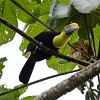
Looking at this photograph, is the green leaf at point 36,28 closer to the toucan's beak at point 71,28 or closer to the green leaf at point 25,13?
the green leaf at point 25,13

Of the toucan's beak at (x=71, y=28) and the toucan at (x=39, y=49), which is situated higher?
the toucan at (x=39, y=49)

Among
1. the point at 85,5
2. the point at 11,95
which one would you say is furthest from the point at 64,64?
the point at 85,5

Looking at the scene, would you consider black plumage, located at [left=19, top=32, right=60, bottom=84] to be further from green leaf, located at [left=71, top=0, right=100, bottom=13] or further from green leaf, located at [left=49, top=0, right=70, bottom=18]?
green leaf, located at [left=71, top=0, right=100, bottom=13]

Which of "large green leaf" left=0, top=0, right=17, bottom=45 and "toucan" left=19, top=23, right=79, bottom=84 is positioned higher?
"large green leaf" left=0, top=0, right=17, bottom=45

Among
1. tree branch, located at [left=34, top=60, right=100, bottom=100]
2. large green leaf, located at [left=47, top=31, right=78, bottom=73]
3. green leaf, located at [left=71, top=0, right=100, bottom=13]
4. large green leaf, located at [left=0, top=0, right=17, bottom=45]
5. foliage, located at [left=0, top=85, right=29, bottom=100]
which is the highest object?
large green leaf, located at [left=0, top=0, right=17, bottom=45]

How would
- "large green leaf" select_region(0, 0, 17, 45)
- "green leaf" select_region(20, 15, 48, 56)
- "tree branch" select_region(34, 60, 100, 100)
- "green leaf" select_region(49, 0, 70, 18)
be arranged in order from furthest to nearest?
"green leaf" select_region(20, 15, 48, 56) < "large green leaf" select_region(0, 0, 17, 45) < "green leaf" select_region(49, 0, 70, 18) < "tree branch" select_region(34, 60, 100, 100)

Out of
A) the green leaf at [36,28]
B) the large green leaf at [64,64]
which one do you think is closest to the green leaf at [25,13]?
the green leaf at [36,28]

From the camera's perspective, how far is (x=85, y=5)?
1433 millimetres

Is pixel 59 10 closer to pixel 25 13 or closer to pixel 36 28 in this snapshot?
pixel 25 13

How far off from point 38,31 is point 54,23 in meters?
0.42

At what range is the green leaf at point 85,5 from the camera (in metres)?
1.41

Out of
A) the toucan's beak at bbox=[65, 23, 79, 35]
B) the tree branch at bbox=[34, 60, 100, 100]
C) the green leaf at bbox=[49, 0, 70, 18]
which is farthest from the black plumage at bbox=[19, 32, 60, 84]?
the tree branch at bbox=[34, 60, 100, 100]

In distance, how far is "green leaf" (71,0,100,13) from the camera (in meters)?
1.41

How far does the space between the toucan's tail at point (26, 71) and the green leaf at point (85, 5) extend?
2.18 feet
